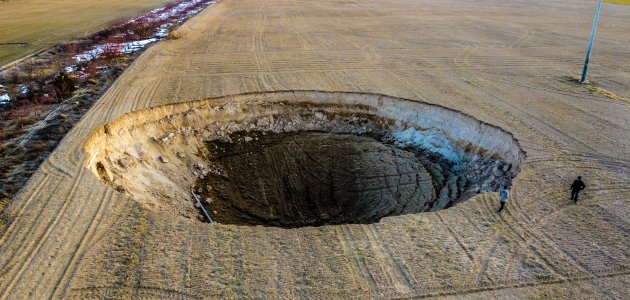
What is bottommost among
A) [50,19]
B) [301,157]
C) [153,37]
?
[301,157]

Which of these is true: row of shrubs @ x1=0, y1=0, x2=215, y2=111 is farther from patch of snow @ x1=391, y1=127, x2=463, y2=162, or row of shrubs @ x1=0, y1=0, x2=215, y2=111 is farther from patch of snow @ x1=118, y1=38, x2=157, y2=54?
patch of snow @ x1=391, y1=127, x2=463, y2=162

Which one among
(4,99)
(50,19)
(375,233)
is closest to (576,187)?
(375,233)

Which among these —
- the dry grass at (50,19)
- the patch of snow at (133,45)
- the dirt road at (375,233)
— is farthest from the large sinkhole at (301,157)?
the dry grass at (50,19)

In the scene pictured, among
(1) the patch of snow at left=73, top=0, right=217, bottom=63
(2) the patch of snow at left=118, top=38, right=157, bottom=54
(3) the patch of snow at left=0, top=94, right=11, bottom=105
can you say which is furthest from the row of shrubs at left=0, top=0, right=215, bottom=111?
(2) the patch of snow at left=118, top=38, right=157, bottom=54

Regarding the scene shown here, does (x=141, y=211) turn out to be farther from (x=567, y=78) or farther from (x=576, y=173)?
(x=567, y=78)

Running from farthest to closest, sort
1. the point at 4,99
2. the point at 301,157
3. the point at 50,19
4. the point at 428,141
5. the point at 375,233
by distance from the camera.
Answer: the point at 50,19, the point at 4,99, the point at 428,141, the point at 301,157, the point at 375,233

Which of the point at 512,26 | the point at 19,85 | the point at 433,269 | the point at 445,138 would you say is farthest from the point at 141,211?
the point at 512,26

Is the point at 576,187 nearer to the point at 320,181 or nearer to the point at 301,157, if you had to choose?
the point at 320,181
